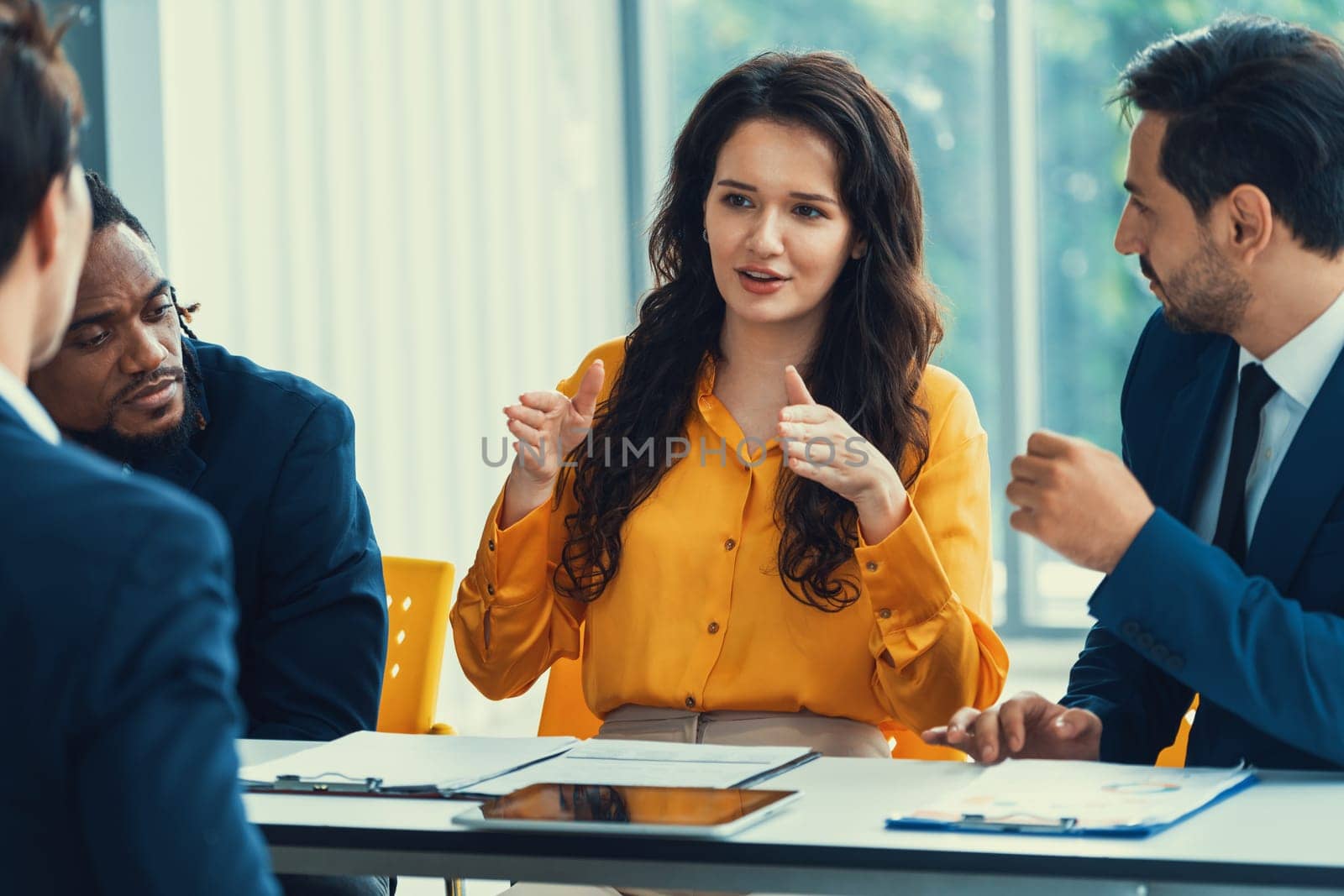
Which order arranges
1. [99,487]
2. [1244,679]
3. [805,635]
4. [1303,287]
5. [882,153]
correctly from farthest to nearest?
1. [882,153]
2. [805,635]
3. [1303,287]
4. [1244,679]
5. [99,487]

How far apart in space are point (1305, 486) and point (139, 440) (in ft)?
5.09

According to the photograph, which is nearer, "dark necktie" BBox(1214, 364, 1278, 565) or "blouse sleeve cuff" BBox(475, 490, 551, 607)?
"dark necktie" BBox(1214, 364, 1278, 565)

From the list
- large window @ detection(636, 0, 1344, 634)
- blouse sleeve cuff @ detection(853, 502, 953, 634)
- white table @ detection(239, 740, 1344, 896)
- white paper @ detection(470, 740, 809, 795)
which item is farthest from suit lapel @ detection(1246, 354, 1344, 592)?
large window @ detection(636, 0, 1344, 634)

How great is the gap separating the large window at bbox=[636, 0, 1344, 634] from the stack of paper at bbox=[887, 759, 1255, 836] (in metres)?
3.39

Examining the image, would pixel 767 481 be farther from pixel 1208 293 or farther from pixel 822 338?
pixel 1208 293

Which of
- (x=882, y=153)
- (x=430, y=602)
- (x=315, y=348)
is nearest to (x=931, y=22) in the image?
(x=315, y=348)

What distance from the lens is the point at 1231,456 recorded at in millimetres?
1829

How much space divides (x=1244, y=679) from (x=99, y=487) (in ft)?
3.76

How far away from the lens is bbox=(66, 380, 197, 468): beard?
2.18m

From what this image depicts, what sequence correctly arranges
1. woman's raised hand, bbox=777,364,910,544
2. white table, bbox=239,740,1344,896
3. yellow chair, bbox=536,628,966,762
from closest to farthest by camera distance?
white table, bbox=239,740,1344,896, woman's raised hand, bbox=777,364,910,544, yellow chair, bbox=536,628,966,762

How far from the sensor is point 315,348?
4.16 m

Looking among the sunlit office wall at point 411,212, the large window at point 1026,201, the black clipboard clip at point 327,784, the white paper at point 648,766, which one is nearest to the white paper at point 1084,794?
the white paper at point 648,766

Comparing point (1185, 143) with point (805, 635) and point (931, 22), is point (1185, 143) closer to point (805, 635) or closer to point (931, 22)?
point (805, 635)

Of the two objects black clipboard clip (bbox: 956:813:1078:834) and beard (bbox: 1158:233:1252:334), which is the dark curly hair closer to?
beard (bbox: 1158:233:1252:334)
